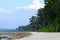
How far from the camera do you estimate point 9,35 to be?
26500mm

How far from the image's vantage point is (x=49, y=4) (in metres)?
50.6

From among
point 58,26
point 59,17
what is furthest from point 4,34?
point 59,17

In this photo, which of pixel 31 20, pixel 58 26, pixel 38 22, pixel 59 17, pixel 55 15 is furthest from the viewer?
pixel 31 20

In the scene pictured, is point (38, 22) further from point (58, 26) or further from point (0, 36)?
point (0, 36)

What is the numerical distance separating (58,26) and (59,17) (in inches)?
131

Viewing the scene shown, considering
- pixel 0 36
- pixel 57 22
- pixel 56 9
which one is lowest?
pixel 0 36

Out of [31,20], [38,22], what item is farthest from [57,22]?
[31,20]

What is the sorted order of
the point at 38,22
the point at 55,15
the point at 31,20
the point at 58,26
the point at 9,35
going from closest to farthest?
1. the point at 9,35
2. the point at 58,26
3. the point at 55,15
4. the point at 38,22
5. the point at 31,20

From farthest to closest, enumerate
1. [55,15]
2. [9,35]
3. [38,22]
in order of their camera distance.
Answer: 1. [38,22]
2. [55,15]
3. [9,35]

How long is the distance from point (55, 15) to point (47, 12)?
8.02ft

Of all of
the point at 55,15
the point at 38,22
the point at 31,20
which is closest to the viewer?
the point at 55,15

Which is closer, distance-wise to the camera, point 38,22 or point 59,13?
point 59,13

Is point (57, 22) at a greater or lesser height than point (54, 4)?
lesser

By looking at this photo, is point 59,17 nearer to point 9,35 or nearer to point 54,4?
point 54,4
